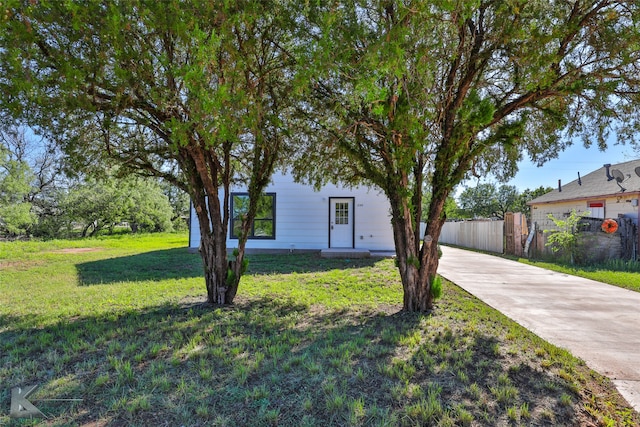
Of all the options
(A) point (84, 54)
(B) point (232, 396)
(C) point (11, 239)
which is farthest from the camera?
(C) point (11, 239)

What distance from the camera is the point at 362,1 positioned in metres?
3.50

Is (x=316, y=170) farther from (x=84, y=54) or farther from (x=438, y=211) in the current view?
(x=84, y=54)

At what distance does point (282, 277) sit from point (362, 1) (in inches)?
232

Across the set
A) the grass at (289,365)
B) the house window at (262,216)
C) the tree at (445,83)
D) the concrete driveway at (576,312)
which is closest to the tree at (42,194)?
the house window at (262,216)

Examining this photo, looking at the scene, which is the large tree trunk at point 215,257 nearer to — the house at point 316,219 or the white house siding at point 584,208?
the house at point 316,219

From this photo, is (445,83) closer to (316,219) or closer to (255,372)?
(255,372)

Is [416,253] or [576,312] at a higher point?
[416,253]

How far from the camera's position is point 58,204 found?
20.9 metres

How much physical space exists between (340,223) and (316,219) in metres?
0.86

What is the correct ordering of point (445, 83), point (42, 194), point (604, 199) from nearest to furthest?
point (445, 83) → point (604, 199) → point (42, 194)

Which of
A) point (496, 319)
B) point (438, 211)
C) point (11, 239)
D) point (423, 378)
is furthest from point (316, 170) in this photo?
point (11, 239)

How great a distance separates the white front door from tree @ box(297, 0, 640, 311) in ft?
22.8

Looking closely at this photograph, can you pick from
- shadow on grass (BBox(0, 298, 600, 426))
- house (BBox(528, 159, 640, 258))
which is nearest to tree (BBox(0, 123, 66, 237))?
shadow on grass (BBox(0, 298, 600, 426))

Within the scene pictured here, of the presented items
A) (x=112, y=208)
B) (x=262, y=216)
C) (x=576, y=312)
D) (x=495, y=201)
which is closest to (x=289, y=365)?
(x=576, y=312)
